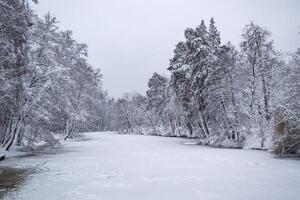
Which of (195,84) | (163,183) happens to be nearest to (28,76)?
(163,183)

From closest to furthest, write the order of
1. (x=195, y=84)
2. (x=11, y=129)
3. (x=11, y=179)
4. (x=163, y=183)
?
(x=163, y=183)
(x=11, y=179)
(x=11, y=129)
(x=195, y=84)

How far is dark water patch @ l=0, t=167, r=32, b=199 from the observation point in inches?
410

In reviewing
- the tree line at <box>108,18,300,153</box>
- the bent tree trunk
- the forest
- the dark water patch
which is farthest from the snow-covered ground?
the tree line at <box>108,18,300,153</box>

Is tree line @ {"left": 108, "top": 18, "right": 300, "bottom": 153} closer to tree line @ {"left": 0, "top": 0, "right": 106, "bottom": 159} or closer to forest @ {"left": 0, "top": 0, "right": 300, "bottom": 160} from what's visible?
forest @ {"left": 0, "top": 0, "right": 300, "bottom": 160}

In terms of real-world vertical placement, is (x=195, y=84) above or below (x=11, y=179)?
above

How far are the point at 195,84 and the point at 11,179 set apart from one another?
82.6 ft

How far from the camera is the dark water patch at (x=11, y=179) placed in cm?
1042

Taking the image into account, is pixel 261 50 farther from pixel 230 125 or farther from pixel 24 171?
pixel 24 171

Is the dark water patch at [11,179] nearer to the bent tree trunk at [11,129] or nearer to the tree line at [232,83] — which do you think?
the bent tree trunk at [11,129]

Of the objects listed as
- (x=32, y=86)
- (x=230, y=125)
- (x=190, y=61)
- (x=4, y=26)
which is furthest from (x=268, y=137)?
(x=4, y=26)

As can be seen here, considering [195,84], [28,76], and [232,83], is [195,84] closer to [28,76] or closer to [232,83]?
[232,83]

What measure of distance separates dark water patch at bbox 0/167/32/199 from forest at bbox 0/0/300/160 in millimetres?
4243

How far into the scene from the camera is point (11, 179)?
12.4 meters

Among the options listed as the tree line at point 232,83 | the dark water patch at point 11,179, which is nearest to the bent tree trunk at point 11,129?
the dark water patch at point 11,179
